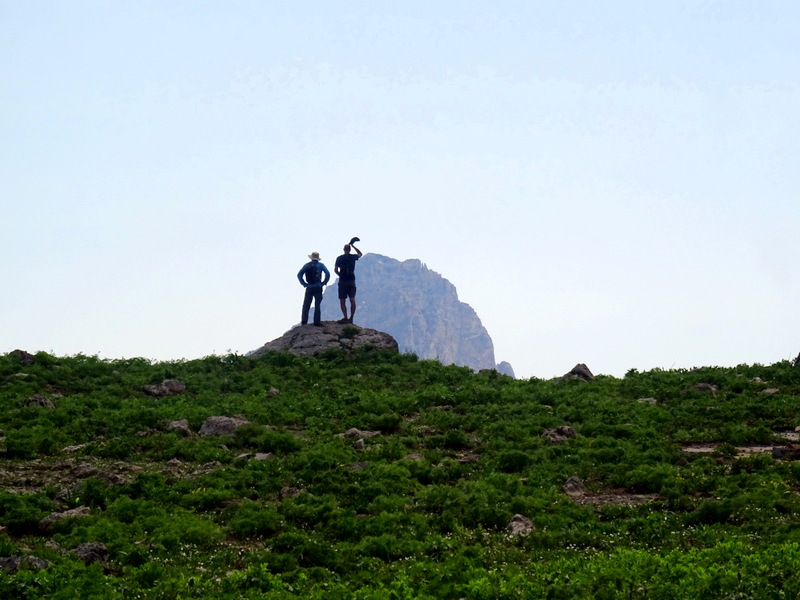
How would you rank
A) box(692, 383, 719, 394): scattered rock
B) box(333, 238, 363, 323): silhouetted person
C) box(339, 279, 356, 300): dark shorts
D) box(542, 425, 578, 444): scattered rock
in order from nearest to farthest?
box(542, 425, 578, 444): scattered rock, box(692, 383, 719, 394): scattered rock, box(333, 238, 363, 323): silhouetted person, box(339, 279, 356, 300): dark shorts

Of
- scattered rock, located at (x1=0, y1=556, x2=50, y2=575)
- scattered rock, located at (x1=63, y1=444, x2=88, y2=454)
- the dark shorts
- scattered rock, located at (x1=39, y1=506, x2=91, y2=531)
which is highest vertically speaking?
the dark shorts

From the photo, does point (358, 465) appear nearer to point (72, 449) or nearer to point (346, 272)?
point (72, 449)

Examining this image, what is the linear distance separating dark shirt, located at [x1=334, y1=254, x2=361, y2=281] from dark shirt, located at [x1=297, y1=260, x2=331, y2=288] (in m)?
0.46

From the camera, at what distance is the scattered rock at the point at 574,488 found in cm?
2080

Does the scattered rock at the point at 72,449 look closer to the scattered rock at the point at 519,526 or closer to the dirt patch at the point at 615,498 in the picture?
the scattered rock at the point at 519,526

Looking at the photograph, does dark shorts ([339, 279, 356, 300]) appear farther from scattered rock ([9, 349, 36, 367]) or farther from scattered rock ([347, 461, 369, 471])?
scattered rock ([347, 461, 369, 471])

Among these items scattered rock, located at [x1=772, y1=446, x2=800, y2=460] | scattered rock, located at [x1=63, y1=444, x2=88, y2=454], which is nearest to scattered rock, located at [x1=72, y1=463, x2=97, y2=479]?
scattered rock, located at [x1=63, y1=444, x2=88, y2=454]

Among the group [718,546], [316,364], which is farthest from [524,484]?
[316,364]

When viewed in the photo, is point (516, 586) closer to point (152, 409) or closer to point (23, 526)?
point (23, 526)

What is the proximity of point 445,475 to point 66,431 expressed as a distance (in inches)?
420

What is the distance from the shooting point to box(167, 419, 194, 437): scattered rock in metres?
25.6

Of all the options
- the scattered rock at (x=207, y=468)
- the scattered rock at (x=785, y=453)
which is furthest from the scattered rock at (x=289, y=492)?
the scattered rock at (x=785, y=453)

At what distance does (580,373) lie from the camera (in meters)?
34.6

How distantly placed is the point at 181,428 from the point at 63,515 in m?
7.39
